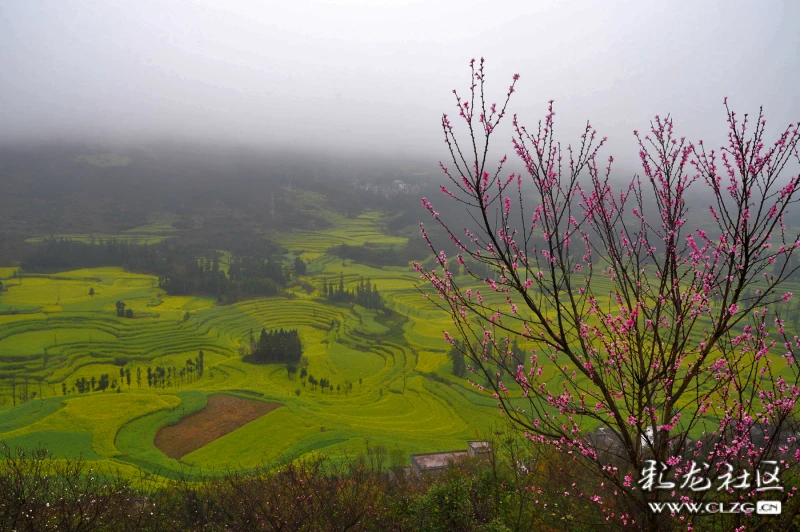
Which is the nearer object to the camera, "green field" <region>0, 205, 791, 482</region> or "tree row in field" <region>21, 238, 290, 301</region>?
"green field" <region>0, 205, 791, 482</region>

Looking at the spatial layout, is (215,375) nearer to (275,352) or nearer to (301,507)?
(275,352)

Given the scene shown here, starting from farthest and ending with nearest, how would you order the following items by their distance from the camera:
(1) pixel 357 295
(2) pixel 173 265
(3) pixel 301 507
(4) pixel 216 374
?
(2) pixel 173 265 → (1) pixel 357 295 → (4) pixel 216 374 → (3) pixel 301 507

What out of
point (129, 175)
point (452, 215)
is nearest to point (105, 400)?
point (452, 215)

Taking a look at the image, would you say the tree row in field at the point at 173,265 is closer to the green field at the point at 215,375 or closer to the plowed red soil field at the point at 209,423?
the green field at the point at 215,375

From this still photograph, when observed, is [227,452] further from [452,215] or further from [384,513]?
[452,215]

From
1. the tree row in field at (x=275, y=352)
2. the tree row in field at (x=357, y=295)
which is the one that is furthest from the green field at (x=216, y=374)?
the tree row in field at (x=357, y=295)

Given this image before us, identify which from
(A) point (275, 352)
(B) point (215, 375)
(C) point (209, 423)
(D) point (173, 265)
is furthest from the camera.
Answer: (D) point (173, 265)

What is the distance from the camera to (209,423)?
1085 inches

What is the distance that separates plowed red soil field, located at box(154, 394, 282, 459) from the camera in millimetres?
24812

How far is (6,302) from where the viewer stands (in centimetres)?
5088

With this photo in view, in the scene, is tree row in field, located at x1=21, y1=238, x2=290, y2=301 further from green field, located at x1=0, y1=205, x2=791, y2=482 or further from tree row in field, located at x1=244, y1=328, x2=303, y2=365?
tree row in field, located at x1=244, y1=328, x2=303, y2=365

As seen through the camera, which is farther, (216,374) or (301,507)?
(216,374)

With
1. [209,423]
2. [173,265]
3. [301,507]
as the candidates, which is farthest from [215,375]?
[173,265]

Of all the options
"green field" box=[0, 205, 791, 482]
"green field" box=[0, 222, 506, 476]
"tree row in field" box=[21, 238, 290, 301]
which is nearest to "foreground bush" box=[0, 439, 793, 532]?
"green field" box=[0, 205, 791, 482]
